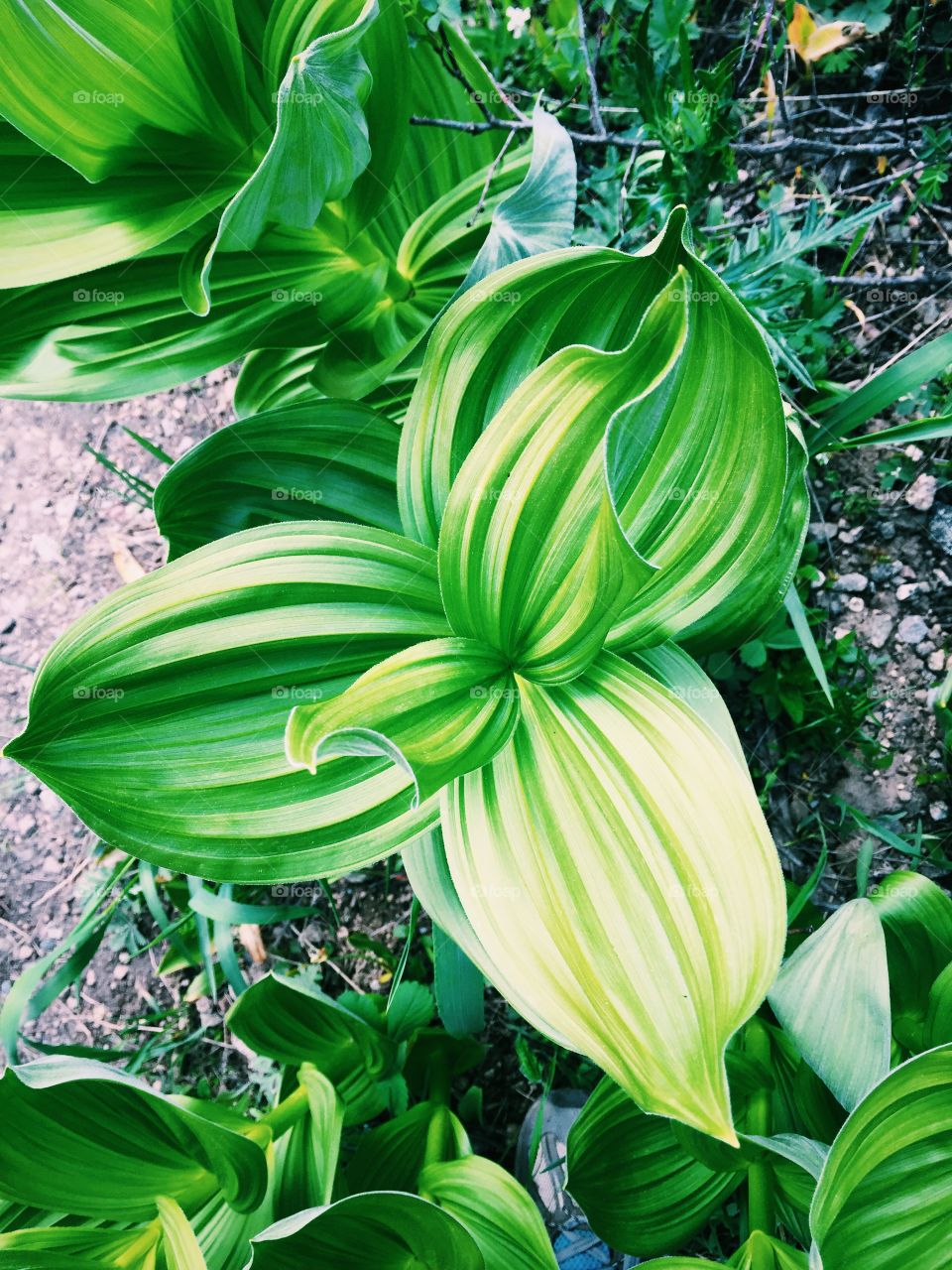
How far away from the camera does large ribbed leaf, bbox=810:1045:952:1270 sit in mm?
667

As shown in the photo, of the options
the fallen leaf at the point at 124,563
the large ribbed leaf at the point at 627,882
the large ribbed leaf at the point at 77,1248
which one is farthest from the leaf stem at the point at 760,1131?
the fallen leaf at the point at 124,563

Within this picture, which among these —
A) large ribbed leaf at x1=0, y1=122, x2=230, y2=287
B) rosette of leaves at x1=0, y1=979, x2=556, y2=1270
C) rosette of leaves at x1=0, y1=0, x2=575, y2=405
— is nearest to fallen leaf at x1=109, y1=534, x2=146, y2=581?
rosette of leaves at x1=0, y1=0, x2=575, y2=405

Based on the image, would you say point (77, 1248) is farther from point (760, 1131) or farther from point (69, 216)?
point (69, 216)

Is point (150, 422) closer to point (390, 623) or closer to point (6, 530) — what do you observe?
point (6, 530)

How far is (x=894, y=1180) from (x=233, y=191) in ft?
3.55

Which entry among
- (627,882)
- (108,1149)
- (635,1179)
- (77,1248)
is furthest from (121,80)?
(635,1179)

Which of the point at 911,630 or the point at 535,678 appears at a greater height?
Result: the point at 535,678

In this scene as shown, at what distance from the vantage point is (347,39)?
25.8 inches

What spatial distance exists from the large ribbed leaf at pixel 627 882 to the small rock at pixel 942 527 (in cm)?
78

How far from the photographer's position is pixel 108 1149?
0.82m

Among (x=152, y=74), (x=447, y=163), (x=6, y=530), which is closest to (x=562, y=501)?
(x=152, y=74)

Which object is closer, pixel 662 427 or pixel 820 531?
pixel 662 427

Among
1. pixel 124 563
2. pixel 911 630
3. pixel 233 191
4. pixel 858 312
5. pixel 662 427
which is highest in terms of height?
pixel 233 191

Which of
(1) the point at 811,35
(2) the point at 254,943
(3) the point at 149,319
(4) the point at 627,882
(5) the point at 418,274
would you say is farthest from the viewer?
(2) the point at 254,943
